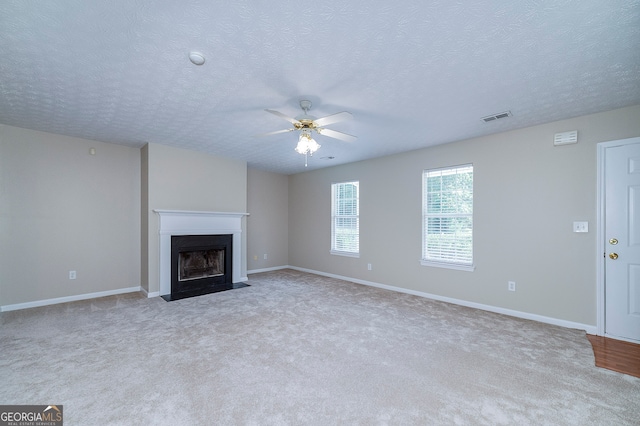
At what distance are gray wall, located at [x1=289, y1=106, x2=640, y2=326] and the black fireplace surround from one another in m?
2.80

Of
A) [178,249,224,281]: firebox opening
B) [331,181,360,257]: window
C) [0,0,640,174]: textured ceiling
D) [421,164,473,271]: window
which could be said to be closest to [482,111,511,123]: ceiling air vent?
[0,0,640,174]: textured ceiling

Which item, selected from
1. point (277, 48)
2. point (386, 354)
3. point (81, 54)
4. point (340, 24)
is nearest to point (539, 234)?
point (386, 354)

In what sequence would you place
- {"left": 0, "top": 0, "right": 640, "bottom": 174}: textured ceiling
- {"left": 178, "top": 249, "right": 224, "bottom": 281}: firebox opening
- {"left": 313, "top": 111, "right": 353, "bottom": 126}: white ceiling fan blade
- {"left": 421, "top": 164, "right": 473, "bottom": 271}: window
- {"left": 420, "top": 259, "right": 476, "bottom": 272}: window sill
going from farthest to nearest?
{"left": 178, "top": 249, "right": 224, "bottom": 281}: firebox opening < {"left": 421, "top": 164, "right": 473, "bottom": 271}: window < {"left": 420, "top": 259, "right": 476, "bottom": 272}: window sill < {"left": 313, "top": 111, "right": 353, "bottom": 126}: white ceiling fan blade < {"left": 0, "top": 0, "right": 640, "bottom": 174}: textured ceiling

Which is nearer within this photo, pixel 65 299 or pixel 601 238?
pixel 601 238

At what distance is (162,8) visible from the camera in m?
1.67

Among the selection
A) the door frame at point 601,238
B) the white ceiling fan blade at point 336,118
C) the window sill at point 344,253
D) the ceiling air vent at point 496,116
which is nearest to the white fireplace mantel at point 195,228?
the window sill at point 344,253

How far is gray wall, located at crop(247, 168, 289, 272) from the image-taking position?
6617 millimetres

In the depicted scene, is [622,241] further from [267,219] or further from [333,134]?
[267,219]

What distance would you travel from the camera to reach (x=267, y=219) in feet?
22.7

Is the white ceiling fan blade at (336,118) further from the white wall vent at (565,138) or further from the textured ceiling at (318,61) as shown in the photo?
the white wall vent at (565,138)

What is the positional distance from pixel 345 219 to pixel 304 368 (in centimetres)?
396

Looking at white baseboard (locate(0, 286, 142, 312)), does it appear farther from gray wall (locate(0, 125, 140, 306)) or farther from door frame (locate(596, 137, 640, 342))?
door frame (locate(596, 137, 640, 342))

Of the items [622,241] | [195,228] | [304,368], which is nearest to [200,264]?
[195,228]

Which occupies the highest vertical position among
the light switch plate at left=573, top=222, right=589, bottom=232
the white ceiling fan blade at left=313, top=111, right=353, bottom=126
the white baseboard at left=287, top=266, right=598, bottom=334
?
the white ceiling fan blade at left=313, top=111, right=353, bottom=126
